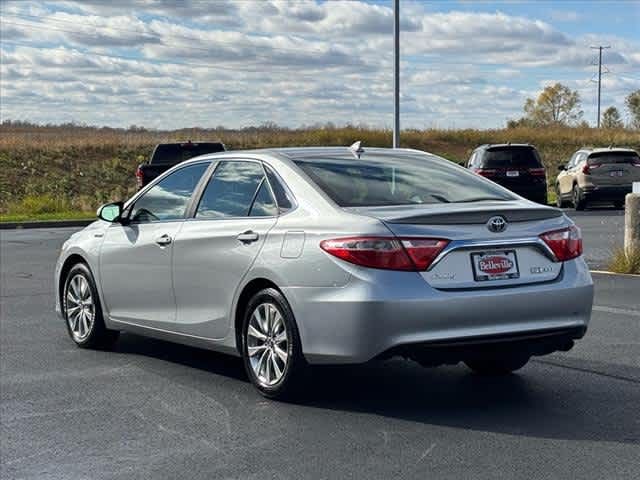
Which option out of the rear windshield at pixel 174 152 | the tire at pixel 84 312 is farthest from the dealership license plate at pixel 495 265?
the rear windshield at pixel 174 152

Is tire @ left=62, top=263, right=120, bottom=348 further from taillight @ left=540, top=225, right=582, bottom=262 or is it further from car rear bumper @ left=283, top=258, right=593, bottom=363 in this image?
taillight @ left=540, top=225, right=582, bottom=262

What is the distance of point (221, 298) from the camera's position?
7574mm

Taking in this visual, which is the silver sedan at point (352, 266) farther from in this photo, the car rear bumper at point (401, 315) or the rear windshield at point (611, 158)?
the rear windshield at point (611, 158)

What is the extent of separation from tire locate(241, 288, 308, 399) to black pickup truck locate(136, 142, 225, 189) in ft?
60.9

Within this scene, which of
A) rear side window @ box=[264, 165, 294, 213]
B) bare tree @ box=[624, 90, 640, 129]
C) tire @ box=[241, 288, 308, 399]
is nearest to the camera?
tire @ box=[241, 288, 308, 399]

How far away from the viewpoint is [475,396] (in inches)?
284

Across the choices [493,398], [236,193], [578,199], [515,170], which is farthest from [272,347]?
[578,199]

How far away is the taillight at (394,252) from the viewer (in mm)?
6477

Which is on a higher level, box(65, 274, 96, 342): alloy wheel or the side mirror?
the side mirror

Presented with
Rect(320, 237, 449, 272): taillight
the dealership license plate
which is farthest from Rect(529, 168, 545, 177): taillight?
Rect(320, 237, 449, 272): taillight

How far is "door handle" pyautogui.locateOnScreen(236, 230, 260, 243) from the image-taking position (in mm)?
7285

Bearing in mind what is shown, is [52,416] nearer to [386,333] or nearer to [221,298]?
[221,298]

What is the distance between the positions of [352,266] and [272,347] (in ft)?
2.94

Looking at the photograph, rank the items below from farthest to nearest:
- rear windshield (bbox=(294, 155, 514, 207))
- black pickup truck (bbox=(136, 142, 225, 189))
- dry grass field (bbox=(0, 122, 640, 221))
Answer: dry grass field (bbox=(0, 122, 640, 221)) → black pickup truck (bbox=(136, 142, 225, 189)) → rear windshield (bbox=(294, 155, 514, 207))
